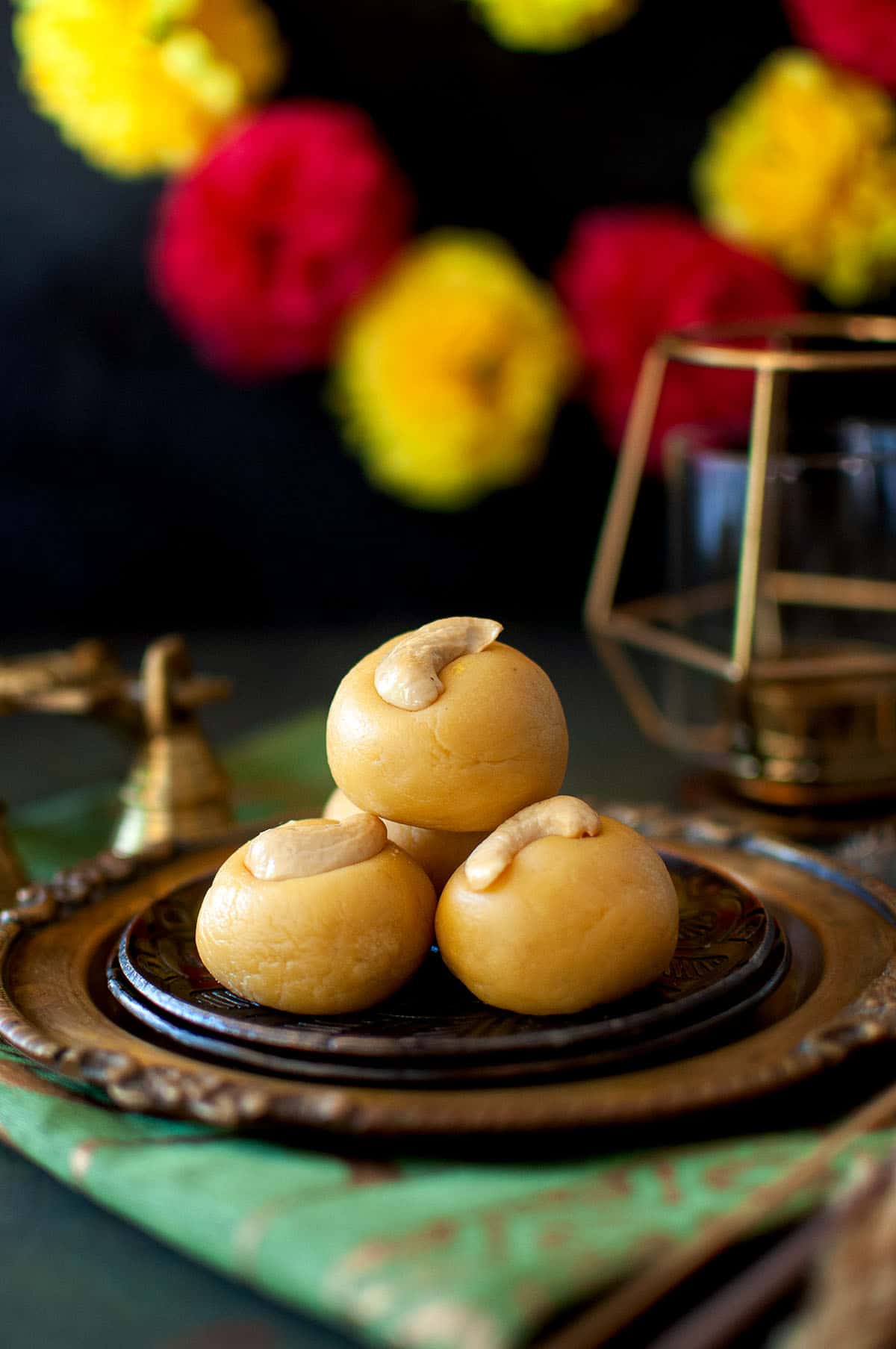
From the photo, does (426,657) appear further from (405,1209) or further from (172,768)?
(172,768)

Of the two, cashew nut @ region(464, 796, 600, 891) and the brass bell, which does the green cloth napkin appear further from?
the brass bell

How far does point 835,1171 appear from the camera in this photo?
39 cm

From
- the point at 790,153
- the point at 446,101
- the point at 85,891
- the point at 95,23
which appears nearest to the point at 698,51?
the point at 790,153

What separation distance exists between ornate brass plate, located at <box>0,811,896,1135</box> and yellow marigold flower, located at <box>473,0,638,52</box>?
92 centimetres

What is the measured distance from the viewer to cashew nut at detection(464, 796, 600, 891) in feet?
1.47

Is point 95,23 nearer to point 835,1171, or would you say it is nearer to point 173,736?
point 173,736

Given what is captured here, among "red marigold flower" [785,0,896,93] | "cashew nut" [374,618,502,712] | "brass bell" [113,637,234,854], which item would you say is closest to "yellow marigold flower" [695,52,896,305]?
"red marigold flower" [785,0,896,93]

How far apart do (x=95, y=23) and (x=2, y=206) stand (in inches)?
7.0

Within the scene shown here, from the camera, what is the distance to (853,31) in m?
1.27

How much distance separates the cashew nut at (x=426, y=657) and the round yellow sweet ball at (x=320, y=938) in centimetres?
6

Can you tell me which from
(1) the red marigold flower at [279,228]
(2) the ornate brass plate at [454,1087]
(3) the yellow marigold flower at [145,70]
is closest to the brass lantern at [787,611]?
(2) the ornate brass plate at [454,1087]

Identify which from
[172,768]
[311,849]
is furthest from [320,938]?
[172,768]

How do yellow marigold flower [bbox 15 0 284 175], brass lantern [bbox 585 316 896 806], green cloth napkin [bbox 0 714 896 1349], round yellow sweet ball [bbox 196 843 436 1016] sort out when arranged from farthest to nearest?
yellow marigold flower [bbox 15 0 284 175]
brass lantern [bbox 585 316 896 806]
round yellow sweet ball [bbox 196 843 436 1016]
green cloth napkin [bbox 0 714 896 1349]

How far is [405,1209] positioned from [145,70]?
112 cm
